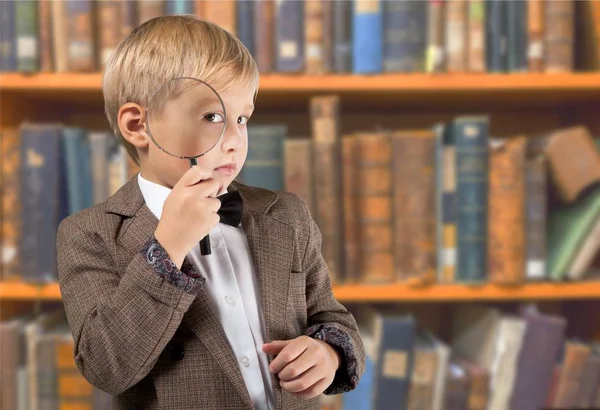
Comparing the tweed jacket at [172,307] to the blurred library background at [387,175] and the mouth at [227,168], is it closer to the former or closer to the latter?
the mouth at [227,168]

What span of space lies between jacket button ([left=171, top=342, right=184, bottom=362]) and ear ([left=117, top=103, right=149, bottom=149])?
0.23 m

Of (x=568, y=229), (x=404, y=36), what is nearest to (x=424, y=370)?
(x=568, y=229)

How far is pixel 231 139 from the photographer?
0.70 meters

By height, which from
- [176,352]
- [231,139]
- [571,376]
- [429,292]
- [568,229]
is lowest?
[571,376]

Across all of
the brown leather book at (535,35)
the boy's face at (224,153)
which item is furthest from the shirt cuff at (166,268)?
the brown leather book at (535,35)

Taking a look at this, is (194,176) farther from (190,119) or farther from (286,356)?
(286,356)

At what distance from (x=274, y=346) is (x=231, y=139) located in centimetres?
23

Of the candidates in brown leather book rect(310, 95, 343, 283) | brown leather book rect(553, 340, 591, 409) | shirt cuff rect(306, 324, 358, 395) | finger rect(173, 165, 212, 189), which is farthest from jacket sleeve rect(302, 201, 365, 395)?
brown leather book rect(553, 340, 591, 409)

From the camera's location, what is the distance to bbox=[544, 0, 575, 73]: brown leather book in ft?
4.77

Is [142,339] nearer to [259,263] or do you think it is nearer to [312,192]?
[259,263]

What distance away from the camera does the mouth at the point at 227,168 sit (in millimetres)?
705

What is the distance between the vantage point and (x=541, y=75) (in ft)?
4.74

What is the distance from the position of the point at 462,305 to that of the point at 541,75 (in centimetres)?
65

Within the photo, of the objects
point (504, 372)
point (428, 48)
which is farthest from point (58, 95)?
point (504, 372)
